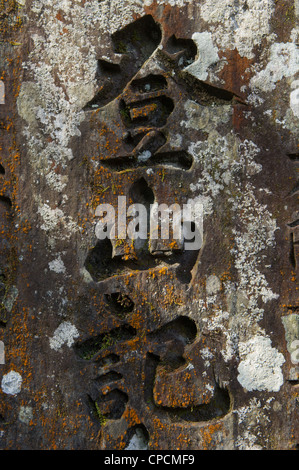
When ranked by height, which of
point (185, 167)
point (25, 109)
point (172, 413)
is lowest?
point (172, 413)

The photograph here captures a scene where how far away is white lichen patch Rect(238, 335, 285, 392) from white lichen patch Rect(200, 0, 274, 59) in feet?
4.92

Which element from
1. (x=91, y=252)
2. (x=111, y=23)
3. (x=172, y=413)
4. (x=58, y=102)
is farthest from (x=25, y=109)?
(x=172, y=413)

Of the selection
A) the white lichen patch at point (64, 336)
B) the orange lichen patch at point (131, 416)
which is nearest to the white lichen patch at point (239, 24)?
the white lichen patch at point (64, 336)

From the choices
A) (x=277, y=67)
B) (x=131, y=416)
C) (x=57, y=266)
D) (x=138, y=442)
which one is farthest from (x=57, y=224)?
(x=277, y=67)

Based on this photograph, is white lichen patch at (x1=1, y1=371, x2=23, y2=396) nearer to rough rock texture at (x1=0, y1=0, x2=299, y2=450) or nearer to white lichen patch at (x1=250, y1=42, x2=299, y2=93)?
rough rock texture at (x1=0, y1=0, x2=299, y2=450)

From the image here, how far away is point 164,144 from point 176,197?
284 mm

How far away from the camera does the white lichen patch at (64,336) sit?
2182mm

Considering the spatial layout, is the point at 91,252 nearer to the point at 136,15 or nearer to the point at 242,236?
the point at 242,236

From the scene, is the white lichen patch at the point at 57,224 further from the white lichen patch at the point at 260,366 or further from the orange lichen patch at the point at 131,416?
the white lichen patch at the point at 260,366

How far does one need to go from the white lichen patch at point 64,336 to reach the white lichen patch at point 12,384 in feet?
0.76

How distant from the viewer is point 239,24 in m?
2.22

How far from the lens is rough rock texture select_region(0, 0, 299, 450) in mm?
2137

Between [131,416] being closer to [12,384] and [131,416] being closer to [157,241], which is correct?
[12,384]

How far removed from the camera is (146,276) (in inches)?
86.2
